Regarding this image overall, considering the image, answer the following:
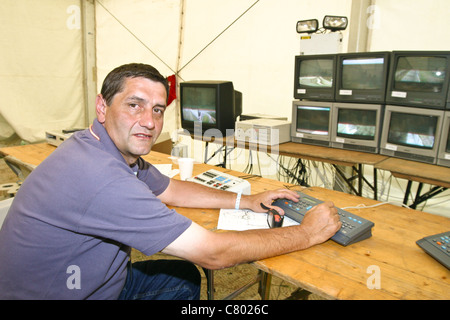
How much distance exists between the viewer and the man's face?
1.15 meters

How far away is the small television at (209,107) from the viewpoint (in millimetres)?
3324

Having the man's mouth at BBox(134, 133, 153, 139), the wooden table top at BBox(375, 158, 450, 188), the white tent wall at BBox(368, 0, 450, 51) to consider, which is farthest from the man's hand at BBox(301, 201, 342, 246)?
the white tent wall at BBox(368, 0, 450, 51)

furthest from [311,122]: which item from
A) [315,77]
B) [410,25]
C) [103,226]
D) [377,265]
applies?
[103,226]

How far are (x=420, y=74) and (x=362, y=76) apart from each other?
1.42 ft

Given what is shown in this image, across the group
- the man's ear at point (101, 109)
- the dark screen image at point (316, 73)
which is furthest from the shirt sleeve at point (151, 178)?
the dark screen image at point (316, 73)

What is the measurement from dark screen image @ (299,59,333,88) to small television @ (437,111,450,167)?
954 millimetres

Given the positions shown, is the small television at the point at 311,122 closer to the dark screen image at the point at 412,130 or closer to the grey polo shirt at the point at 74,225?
the dark screen image at the point at 412,130

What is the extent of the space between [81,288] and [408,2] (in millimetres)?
3733

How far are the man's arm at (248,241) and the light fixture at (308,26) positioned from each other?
249cm

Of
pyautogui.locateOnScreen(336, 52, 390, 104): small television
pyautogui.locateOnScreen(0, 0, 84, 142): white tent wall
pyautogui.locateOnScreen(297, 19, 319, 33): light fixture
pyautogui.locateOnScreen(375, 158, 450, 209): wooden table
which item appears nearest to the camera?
pyautogui.locateOnScreen(375, 158, 450, 209): wooden table

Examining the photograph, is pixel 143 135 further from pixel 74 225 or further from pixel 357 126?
pixel 357 126

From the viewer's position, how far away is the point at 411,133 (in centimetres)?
248

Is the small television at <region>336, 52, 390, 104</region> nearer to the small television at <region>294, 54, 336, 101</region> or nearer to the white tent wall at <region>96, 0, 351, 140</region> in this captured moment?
the small television at <region>294, 54, 336, 101</region>
